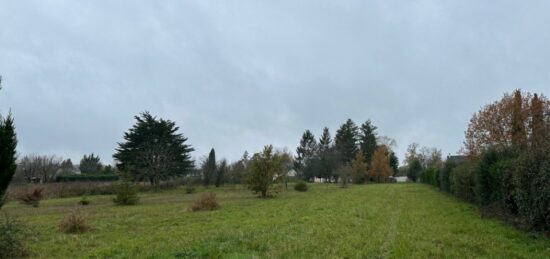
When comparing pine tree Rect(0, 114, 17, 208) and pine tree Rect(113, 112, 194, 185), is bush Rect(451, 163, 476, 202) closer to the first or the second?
pine tree Rect(0, 114, 17, 208)

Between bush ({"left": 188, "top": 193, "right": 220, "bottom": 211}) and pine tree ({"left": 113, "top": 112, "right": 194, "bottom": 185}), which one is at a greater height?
pine tree ({"left": 113, "top": 112, "right": 194, "bottom": 185})

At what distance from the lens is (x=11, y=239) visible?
8.68 m

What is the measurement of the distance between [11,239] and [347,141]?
79713 mm

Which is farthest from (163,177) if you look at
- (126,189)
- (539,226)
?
(539,226)

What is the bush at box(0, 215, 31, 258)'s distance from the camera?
856cm

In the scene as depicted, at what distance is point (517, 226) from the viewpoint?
40.3 ft

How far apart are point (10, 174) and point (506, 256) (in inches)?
453

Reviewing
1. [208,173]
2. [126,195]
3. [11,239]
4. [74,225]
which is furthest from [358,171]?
[11,239]

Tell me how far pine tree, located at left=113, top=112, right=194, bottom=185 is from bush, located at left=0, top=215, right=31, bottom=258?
44376mm

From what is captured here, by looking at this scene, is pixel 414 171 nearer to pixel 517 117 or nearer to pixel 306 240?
pixel 517 117

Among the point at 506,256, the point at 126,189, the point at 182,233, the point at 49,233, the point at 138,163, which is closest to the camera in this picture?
the point at 506,256

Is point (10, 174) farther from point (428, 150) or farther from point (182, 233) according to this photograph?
point (428, 150)

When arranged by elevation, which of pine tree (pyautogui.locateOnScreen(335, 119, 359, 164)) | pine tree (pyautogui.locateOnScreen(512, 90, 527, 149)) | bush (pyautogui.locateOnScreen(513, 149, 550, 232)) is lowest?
bush (pyautogui.locateOnScreen(513, 149, 550, 232))

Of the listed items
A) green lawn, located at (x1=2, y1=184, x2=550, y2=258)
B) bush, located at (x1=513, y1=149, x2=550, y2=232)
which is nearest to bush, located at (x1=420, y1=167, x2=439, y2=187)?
green lawn, located at (x1=2, y1=184, x2=550, y2=258)
